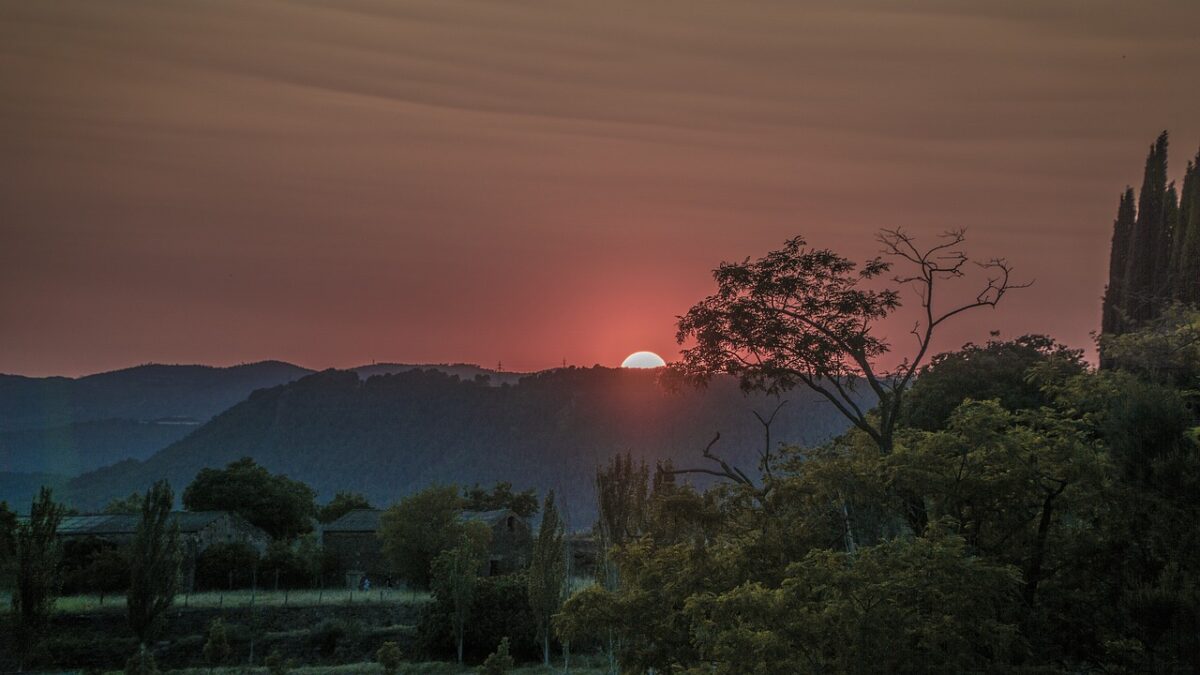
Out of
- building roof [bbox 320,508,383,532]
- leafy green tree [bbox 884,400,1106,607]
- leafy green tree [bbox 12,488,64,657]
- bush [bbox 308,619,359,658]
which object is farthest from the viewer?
building roof [bbox 320,508,383,532]

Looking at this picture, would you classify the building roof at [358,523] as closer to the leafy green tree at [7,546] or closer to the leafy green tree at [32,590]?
the leafy green tree at [7,546]

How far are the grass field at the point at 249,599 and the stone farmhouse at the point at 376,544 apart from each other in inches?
353

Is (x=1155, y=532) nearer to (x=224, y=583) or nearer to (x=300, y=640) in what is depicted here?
(x=300, y=640)

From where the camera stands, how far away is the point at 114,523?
6650cm

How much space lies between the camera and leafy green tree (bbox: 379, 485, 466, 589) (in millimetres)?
65500

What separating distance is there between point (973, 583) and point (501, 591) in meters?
35.9

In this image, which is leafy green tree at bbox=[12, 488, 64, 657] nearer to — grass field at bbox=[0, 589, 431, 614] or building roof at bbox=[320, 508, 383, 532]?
grass field at bbox=[0, 589, 431, 614]

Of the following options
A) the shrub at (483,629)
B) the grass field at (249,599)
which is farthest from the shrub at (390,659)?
the grass field at (249,599)

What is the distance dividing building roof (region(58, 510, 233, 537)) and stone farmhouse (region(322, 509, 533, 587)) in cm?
803

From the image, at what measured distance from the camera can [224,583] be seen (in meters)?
64.3

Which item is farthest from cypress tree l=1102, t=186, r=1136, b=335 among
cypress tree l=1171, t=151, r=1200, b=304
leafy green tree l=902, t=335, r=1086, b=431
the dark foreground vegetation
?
the dark foreground vegetation

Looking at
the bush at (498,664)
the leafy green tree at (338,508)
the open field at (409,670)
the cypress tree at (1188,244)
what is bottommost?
the open field at (409,670)

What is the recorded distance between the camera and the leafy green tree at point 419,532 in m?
65.5

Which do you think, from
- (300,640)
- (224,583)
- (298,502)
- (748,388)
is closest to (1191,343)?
(748,388)
